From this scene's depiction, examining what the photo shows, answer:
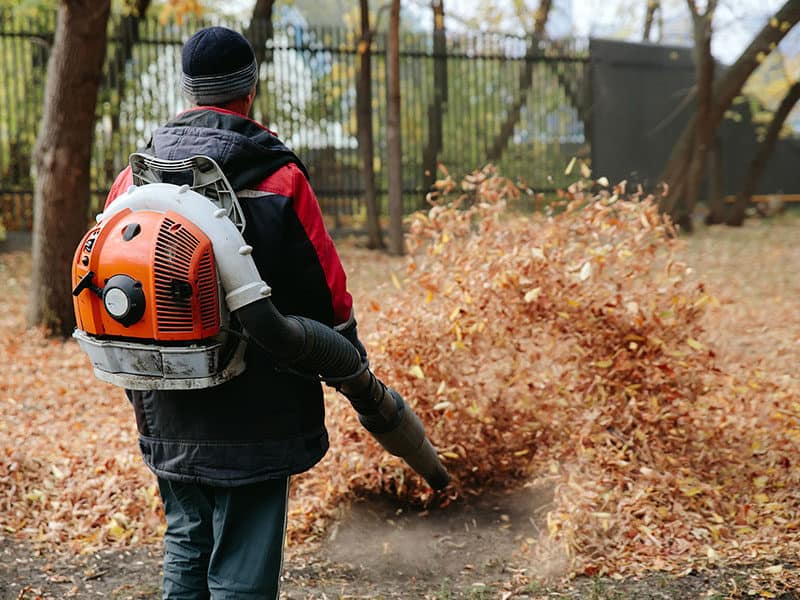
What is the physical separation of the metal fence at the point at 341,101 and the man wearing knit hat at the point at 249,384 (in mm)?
9894

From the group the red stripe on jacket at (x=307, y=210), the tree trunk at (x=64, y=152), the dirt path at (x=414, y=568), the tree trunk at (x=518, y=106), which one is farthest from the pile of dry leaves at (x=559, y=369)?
the tree trunk at (x=518, y=106)

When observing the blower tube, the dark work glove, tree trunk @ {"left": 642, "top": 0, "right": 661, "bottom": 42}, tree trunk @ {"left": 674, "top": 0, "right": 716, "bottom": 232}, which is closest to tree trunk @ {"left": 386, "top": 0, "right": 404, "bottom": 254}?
tree trunk @ {"left": 674, "top": 0, "right": 716, "bottom": 232}

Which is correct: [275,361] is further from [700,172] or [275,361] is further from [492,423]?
[700,172]

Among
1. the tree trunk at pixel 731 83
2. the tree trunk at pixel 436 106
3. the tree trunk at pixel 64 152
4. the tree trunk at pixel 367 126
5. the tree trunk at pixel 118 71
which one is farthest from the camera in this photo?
the tree trunk at pixel 436 106

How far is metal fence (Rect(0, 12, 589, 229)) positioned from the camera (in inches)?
458

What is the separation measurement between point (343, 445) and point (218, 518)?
2.10 meters

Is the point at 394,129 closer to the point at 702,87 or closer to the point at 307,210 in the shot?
the point at 702,87

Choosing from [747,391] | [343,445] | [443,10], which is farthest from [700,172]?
[343,445]

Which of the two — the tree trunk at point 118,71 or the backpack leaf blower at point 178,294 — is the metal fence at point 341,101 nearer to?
the tree trunk at point 118,71

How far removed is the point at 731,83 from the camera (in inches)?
492

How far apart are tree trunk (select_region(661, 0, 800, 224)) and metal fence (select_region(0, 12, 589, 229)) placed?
1.63 m

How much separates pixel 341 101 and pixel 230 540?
11.2 meters

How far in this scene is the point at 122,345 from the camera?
2121 millimetres

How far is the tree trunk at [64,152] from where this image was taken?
24.4 ft
